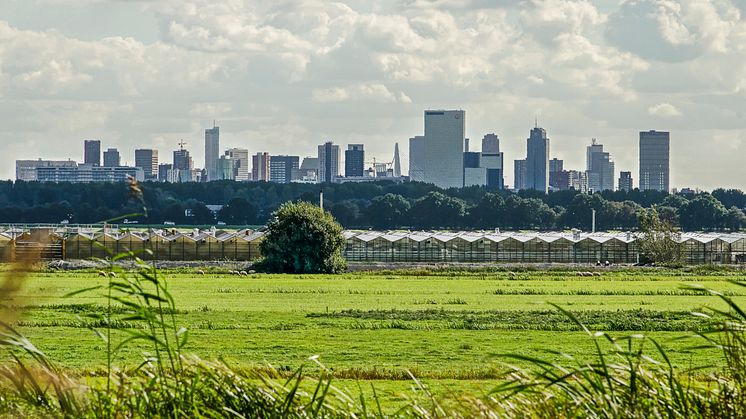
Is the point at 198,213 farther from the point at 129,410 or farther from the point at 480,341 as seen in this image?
the point at 129,410

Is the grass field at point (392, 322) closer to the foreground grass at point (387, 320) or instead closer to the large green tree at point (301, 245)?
the foreground grass at point (387, 320)

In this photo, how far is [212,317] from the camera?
151 ft

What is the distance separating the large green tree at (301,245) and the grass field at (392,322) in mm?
12906

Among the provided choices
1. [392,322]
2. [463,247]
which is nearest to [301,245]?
[463,247]

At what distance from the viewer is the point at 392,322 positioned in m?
43.9

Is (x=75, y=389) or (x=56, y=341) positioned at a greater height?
(x=75, y=389)

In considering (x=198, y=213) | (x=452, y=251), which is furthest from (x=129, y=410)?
(x=198, y=213)

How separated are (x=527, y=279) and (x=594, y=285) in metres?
7.97

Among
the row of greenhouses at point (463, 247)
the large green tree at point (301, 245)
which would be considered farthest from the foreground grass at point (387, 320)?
the row of greenhouses at point (463, 247)

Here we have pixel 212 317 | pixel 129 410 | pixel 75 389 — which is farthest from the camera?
pixel 212 317

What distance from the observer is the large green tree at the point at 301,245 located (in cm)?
9175

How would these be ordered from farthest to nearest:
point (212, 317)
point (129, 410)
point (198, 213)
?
point (198, 213) → point (212, 317) → point (129, 410)

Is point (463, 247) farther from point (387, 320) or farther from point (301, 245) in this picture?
point (387, 320)

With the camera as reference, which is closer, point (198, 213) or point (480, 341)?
point (480, 341)
